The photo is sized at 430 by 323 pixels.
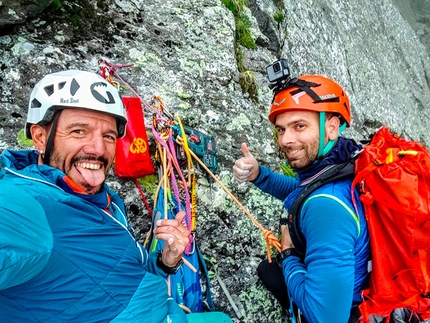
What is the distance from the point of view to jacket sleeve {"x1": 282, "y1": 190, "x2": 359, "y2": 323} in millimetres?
2520

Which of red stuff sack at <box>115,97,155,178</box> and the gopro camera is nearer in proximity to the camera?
red stuff sack at <box>115,97,155,178</box>

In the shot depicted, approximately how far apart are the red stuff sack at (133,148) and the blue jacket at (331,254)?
1.77 meters

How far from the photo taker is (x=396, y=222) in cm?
260

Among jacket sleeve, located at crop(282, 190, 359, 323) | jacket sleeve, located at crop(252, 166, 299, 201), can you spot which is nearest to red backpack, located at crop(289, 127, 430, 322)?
jacket sleeve, located at crop(282, 190, 359, 323)

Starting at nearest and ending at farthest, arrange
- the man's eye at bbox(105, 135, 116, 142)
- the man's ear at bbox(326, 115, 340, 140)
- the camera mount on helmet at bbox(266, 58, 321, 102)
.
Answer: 1. the man's eye at bbox(105, 135, 116, 142)
2. the man's ear at bbox(326, 115, 340, 140)
3. the camera mount on helmet at bbox(266, 58, 321, 102)

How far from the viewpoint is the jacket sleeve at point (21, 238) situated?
1.47 m

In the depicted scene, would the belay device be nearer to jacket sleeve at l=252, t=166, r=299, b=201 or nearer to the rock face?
the rock face

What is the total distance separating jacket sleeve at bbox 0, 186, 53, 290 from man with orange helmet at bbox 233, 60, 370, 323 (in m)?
1.89

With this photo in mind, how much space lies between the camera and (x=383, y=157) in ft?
8.83

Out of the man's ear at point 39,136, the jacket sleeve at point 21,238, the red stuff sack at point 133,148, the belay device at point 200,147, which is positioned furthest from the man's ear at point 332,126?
the jacket sleeve at point 21,238

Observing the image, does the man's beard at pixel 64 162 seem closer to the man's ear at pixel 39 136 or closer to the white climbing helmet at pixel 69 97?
the man's ear at pixel 39 136

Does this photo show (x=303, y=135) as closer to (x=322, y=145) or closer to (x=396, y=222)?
(x=322, y=145)

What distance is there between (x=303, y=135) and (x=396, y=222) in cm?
111

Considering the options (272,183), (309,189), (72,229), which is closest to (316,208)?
(309,189)
